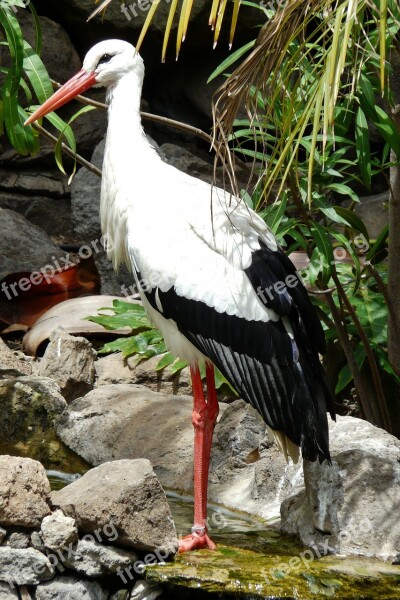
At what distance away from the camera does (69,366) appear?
6.15 metres

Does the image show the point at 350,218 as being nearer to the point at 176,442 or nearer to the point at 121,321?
the point at 176,442

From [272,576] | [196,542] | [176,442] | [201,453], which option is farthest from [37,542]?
[176,442]

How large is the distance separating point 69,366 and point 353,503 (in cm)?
250

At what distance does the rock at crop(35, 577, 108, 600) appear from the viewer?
3582 millimetres

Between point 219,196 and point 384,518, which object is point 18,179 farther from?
point 384,518

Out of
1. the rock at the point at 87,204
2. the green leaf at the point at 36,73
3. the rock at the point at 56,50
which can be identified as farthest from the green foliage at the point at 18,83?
the rock at the point at 56,50

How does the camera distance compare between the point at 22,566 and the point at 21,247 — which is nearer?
the point at 22,566

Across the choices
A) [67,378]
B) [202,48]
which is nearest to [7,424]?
[67,378]

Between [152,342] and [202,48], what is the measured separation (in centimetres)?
425

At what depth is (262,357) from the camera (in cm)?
423

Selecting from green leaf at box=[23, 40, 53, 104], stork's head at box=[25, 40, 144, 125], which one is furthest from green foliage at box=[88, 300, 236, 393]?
green leaf at box=[23, 40, 53, 104]

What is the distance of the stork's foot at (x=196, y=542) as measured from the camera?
402 cm

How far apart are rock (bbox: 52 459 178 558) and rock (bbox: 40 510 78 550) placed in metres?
0.08

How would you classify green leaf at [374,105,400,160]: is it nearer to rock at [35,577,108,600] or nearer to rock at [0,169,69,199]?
rock at [35,577,108,600]
